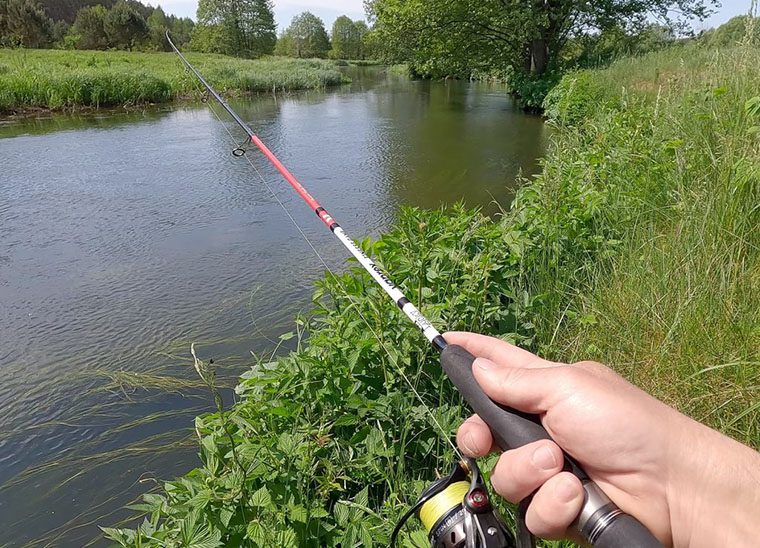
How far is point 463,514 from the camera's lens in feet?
4.02

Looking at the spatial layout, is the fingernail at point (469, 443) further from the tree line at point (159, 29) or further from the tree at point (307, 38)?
the tree at point (307, 38)

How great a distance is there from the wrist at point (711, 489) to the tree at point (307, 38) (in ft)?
306

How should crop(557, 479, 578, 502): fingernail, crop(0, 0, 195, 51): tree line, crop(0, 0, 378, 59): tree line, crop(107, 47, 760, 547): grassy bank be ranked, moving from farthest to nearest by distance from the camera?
crop(0, 0, 378, 59): tree line, crop(0, 0, 195, 51): tree line, crop(107, 47, 760, 547): grassy bank, crop(557, 479, 578, 502): fingernail

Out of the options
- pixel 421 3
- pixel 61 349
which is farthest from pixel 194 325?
pixel 421 3

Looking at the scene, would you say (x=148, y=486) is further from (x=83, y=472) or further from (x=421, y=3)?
(x=421, y=3)

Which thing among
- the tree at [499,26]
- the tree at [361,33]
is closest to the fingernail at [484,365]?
the tree at [499,26]

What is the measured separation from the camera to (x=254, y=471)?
1.82 metres

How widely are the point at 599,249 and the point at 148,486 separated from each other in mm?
3285

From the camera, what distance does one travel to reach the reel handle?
91 cm

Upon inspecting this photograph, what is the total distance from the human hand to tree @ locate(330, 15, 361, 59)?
93.0 m

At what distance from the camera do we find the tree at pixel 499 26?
21172 millimetres

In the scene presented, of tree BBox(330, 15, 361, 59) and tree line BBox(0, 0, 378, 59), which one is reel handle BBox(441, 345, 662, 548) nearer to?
tree line BBox(0, 0, 378, 59)

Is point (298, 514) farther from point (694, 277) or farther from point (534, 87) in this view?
point (534, 87)

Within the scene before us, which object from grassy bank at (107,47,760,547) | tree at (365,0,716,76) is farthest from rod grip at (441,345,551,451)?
tree at (365,0,716,76)
